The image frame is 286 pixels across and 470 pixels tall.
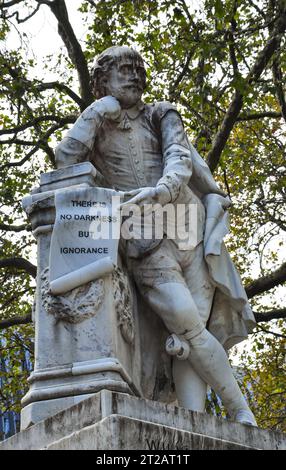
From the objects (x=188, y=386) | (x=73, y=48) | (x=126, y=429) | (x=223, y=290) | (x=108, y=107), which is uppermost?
(x=73, y=48)

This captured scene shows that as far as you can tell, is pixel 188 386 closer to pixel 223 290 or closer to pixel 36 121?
pixel 223 290

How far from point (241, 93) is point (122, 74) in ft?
18.3

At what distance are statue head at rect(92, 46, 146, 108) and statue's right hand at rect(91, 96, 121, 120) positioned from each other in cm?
12

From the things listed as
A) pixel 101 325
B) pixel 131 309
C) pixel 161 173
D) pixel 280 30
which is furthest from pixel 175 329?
pixel 280 30

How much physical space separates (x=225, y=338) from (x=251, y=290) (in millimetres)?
6580

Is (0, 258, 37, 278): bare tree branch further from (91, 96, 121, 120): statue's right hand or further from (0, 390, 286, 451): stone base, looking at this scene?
(0, 390, 286, 451): stone base

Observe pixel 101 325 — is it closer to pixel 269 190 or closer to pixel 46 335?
pixel 46 335

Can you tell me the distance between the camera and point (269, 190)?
14.5 metres

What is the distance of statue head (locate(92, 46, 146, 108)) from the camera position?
261 inches

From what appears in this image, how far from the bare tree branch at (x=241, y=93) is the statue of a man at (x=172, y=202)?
5.17 meters

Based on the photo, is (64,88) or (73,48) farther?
(64,88)

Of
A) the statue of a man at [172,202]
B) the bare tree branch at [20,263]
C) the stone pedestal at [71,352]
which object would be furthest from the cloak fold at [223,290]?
the bare tree branch at [20,263]

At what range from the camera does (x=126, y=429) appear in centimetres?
451

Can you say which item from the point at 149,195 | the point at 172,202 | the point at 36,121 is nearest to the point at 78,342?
the point at 149,195
